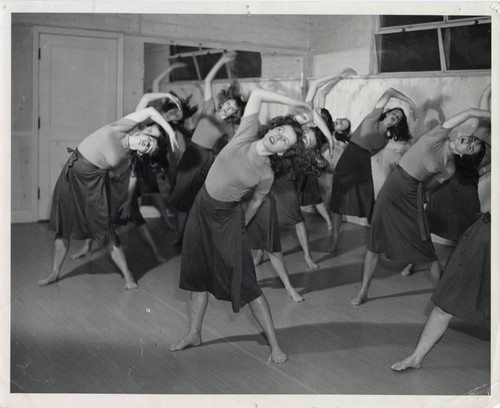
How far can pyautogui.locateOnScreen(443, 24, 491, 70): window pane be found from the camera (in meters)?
3.34

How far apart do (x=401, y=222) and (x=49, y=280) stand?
7.70 ft

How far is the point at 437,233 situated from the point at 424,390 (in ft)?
3.50

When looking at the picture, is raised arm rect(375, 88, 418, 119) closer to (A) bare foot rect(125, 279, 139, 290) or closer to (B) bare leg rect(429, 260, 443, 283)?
(B) bare leg rect(429, 260, 443, 283)

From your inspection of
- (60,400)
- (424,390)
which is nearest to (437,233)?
(424,390)

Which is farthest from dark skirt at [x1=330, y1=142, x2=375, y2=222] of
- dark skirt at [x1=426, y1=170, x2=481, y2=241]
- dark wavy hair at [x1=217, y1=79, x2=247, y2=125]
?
dark wavy hair at [x1=217, y1=79, x2=247, y2=125]

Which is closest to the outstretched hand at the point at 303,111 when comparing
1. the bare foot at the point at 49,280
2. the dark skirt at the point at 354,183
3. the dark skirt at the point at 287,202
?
the dark skirt at the point at 287,202

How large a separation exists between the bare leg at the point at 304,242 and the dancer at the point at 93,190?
959 millimetres

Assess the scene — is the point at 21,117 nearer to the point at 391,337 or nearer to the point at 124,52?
the point at 124,52

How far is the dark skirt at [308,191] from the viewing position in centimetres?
377

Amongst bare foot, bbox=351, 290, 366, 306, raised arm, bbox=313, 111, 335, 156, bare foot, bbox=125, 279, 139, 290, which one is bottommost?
bare foot, bbox=351, 290, 366, 306

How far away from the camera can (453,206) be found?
148 inches

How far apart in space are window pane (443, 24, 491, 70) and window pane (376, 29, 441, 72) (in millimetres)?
139

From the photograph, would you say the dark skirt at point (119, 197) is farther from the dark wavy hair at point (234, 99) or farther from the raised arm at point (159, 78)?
the dark wavy hair at point (234, 99)

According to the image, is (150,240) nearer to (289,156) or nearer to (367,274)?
(367,274)
